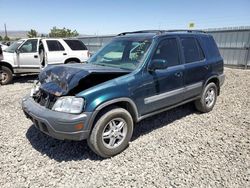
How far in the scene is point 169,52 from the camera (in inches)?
165

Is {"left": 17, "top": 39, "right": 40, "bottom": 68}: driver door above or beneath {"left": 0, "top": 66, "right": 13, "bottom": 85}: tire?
above

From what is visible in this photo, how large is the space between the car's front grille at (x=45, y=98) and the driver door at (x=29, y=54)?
5.83 metres

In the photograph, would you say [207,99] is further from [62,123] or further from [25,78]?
[25,78]

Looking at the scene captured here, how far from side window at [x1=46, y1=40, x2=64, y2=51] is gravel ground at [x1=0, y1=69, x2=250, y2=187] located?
470 centimetres

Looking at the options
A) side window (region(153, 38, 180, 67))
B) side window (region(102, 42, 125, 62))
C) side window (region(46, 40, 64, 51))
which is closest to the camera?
side window (region(153, 38, 180, 67))

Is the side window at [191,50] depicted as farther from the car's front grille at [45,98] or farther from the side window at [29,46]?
the side window at [29,46]

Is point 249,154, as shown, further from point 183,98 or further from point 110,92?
point 110,92

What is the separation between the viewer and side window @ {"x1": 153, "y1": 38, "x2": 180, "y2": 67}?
399 centimetres

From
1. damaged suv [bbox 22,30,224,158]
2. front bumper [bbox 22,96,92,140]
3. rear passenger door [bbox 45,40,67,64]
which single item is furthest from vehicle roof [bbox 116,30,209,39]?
rear passenger door [bbox 45,40,67,64]

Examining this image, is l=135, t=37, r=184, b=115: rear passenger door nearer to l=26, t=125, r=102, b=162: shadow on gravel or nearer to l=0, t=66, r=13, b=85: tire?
l=26, t=125, r=102, b=162: shadow on gravel

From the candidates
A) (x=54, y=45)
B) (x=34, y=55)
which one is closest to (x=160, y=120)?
(x=54, y=45)

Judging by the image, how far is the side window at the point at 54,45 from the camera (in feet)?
29.9

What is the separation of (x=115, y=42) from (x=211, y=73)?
2357mm

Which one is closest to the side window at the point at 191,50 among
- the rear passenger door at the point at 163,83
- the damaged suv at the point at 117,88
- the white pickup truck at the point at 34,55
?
the damaged suv at the point at 117,88
